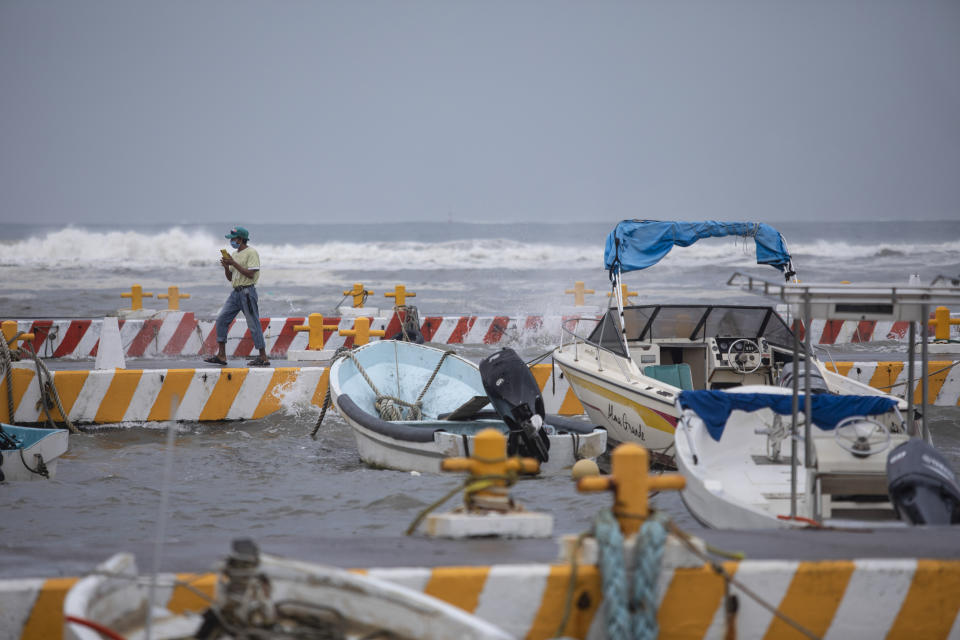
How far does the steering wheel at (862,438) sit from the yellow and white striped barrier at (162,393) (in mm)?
6939

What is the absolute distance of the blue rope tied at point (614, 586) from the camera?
3900mm

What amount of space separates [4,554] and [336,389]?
5.67 m

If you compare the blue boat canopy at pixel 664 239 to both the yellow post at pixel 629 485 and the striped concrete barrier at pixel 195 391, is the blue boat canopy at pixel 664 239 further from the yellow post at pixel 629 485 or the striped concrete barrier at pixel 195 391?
the yellow post at pixel 629 485

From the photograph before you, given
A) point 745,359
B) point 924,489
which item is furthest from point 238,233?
point 924,489

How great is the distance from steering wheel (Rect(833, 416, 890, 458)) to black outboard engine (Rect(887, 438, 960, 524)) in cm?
67

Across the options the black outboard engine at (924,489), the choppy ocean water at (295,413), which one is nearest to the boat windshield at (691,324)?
the choppy ocean water at (295,413)

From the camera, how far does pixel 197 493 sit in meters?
8.88

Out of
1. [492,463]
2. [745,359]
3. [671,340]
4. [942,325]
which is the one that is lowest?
[942,325]

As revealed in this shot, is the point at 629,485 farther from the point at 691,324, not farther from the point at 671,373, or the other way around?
the point at 691,324

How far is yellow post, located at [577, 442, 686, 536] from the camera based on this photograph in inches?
158

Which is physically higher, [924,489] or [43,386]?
[924,489]

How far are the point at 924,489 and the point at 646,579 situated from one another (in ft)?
8.76

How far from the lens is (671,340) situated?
11758 millimetres

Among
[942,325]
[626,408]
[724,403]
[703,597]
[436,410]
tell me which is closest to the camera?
[703,597]
